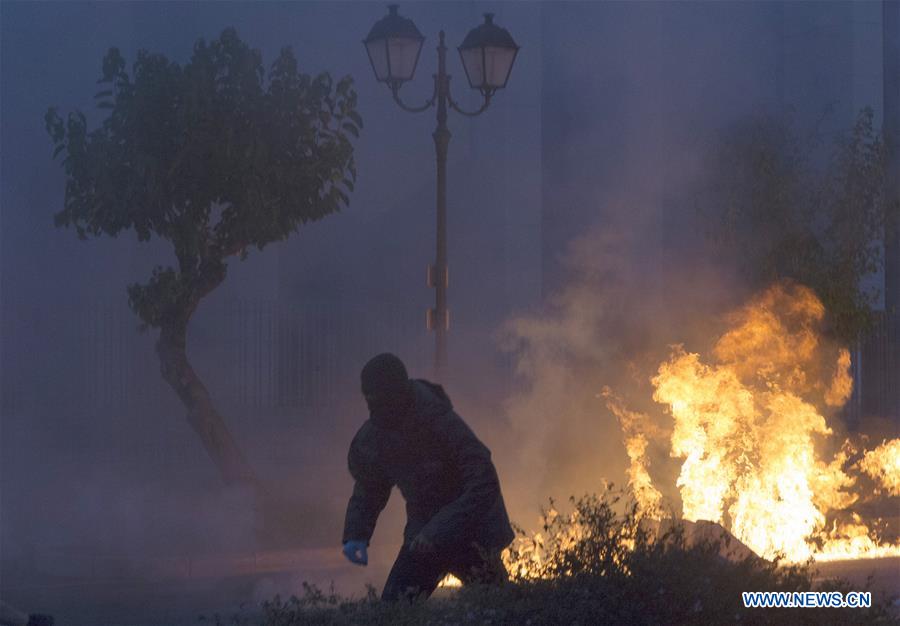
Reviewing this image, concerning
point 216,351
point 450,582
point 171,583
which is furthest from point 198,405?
point 450,582

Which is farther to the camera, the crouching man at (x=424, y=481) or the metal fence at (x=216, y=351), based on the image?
the metal fence at (x=216, y=351)

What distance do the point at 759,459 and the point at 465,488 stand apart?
463 centimetres

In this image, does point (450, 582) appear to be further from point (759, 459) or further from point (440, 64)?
point (440, 64)

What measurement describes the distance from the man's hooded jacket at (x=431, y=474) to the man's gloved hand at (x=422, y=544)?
0.03 meters

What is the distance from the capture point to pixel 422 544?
198 inches

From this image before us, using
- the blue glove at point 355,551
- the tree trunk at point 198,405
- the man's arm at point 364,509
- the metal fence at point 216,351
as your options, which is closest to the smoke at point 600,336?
the metal fence at point 216,351

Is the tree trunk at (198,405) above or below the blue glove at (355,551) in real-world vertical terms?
above

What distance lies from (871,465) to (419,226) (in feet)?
23.9

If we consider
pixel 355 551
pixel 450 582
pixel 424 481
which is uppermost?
pixel 424 481

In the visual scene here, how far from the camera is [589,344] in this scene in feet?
50.9

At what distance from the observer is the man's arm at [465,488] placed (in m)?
5.07

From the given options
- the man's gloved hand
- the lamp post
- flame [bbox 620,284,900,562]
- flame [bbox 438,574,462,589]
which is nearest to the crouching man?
the man's gloved hand

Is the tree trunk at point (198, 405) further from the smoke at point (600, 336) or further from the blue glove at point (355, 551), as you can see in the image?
the blue glove at point (355, 551)

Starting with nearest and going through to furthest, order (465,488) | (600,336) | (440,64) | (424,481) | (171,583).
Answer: (465,488) < (424,481) < (171,583) < (440,64) < (600,336)
